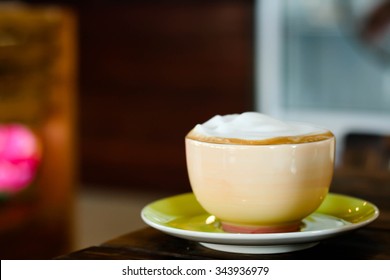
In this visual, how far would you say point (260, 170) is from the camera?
2.07 ft

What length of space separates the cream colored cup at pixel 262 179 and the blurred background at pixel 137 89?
66.3 inches

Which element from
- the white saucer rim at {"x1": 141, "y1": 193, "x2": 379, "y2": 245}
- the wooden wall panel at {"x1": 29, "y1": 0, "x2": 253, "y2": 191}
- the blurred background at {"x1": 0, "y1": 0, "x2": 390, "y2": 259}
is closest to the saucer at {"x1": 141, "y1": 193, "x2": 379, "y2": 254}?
the white saucer rim at {"x1": 141, "y1": 193, "x2": 379, "y2": 245}

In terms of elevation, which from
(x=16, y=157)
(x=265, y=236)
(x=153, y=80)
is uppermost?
(x=265, y=236)

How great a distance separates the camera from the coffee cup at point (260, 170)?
2.07ft

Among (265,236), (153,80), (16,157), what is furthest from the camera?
(153,80)

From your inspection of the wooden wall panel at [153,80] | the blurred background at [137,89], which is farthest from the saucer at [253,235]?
the wooden wall panel at [153,80]

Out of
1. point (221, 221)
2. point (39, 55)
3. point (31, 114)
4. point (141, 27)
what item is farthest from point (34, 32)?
point (221, 221)

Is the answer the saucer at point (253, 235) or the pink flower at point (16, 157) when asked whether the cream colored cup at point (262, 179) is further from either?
the pink flower at point (16, 157)

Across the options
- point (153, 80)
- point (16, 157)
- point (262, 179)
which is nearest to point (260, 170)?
point (262, 179)

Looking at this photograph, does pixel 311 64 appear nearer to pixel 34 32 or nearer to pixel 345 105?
pixel 345 105

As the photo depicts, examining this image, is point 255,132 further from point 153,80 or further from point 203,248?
point 153,80

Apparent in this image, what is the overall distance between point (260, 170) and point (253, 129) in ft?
0.13

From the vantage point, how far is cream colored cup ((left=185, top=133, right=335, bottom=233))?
0.63 metres

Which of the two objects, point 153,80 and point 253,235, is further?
point 153,80
